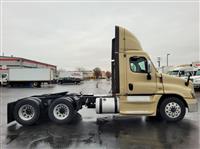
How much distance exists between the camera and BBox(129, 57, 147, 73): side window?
872 cm

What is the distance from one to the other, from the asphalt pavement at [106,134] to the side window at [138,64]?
2.03m

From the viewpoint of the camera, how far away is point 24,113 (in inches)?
342

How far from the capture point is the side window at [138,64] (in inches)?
343

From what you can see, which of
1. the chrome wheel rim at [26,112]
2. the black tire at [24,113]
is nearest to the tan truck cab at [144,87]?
the black tire at [24,113]

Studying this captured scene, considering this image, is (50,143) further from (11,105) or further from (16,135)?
(11,105)

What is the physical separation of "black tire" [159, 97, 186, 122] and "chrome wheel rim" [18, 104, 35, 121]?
4.93 m

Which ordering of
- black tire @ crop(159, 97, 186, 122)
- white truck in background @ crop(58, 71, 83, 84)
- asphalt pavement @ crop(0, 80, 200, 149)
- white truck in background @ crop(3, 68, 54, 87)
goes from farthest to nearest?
white truck in background @ crop(58, 71, 83, 84), white truck in background @ crop(3, 68, 54, 87), black tire @ crop(159, 97, 186, 122), asphalt pavement @ crop(0, 80, 200, 149)

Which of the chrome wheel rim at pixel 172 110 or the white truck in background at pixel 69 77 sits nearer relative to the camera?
the chrome wheel rim at pixel 172 110

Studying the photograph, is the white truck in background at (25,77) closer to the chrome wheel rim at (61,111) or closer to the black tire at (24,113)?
the black tire at (24,113)

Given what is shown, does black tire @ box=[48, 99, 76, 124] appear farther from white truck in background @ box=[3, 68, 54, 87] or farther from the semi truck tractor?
white truck in background @ box=[3, 68, 54, 87]

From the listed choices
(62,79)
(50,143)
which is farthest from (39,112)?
(62,79)

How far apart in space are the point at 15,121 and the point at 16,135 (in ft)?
8.11

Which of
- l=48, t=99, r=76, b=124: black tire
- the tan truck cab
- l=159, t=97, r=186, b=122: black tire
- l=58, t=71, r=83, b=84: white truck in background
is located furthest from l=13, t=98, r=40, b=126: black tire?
l=58, t=71, r=83, b=84: white truck in background

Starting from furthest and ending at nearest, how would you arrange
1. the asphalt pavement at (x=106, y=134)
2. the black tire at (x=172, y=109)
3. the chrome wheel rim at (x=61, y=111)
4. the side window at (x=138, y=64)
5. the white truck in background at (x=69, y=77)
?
the white truck in background at (x=69, y=77) < the side window at (x=138, y=64) < the chrome wheel rim at (x=61, y=111) < the black tire at (x=172, y=109) < the asphalt pavement at (x=106, y=134)
